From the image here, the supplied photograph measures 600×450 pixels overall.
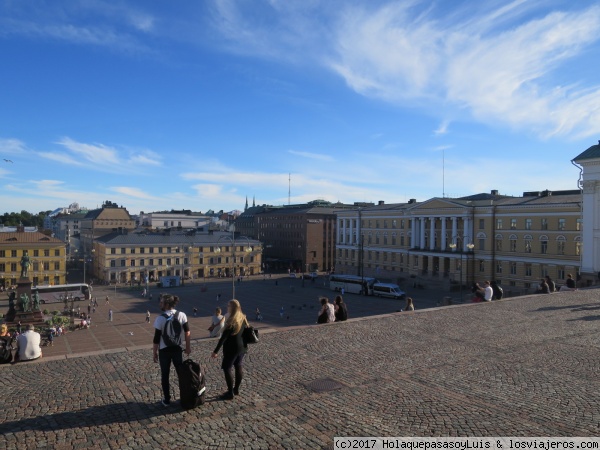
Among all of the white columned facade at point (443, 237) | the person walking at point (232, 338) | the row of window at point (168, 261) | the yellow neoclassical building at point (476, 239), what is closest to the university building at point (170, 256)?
the row of window at point (168, 261)

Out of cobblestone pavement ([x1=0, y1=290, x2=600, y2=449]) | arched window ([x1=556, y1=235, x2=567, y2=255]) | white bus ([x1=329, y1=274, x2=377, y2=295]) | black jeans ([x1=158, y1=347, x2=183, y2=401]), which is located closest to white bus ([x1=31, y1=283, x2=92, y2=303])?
white bus ([x1=329, y1=274, x2=377, y2=295])

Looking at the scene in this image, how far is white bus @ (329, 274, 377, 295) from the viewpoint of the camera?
63.6m

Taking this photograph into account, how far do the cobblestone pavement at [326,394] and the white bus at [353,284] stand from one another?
48728 millimetres

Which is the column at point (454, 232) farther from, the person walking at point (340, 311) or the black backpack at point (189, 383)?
the black backpack at point (189, 383)

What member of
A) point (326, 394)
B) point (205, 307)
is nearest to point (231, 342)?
point (326, 394)

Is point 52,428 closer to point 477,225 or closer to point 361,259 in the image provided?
point 477,225

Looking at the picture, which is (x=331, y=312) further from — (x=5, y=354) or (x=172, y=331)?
(x=5, y=354)

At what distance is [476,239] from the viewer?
6775cm

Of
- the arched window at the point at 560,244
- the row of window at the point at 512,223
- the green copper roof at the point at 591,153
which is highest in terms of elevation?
the green copper roof at the point at 591,153

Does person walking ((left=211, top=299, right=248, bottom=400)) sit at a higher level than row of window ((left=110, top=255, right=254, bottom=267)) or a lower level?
higher

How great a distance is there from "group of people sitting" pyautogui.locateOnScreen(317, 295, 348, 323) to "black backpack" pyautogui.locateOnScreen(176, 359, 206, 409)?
8.14 metres

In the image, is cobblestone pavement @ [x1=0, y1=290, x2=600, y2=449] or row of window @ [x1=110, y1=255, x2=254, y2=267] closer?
cobblestone pavement @ [x1=0, y1=290, x2=600, y2=449]

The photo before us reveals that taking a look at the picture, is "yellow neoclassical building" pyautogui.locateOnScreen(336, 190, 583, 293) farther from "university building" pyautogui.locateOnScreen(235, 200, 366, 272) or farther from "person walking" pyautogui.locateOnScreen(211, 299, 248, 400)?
"person walking" pyautogui.locateOnScreen(211, 299, 248, 400)

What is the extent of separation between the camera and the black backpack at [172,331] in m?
8.07
